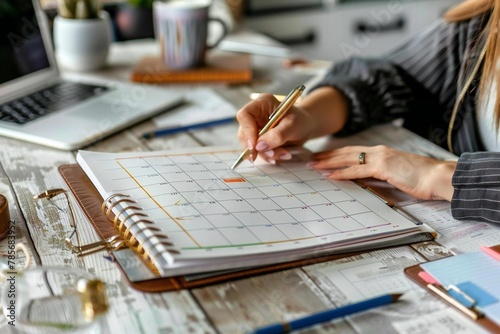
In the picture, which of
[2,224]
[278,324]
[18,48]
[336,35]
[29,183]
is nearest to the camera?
[278,324]

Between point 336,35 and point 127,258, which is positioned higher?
point 127,258

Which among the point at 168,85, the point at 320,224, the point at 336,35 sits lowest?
the point at 336,35

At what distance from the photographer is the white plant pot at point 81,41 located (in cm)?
127

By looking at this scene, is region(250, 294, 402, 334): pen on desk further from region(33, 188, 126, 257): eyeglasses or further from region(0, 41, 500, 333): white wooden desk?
region(33, 188, 126, 257): eyeglasses

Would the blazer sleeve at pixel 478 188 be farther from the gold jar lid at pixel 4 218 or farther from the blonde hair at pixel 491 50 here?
the gold jar lid at pixel 4 218

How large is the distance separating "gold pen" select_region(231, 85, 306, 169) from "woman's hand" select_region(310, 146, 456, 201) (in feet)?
0.27

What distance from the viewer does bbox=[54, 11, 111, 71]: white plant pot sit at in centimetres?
127

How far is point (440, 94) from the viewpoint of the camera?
1133 mm

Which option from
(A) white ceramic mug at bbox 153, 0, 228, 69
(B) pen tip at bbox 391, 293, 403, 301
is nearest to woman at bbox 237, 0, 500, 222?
(B) pen tip at bbox 391, 293, 403, 301

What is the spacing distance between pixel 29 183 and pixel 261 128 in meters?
0.34

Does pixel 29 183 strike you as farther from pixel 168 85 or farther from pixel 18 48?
pixel 168 85

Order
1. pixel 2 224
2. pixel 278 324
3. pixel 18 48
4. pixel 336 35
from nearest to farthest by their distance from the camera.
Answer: pixel 278 324 < pixel 2 224 < pixel 18 48 < pixel 336 35

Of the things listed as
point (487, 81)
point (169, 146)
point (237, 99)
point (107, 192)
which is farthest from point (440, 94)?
point (107, 192)

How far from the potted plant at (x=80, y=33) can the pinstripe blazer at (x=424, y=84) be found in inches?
19.7
